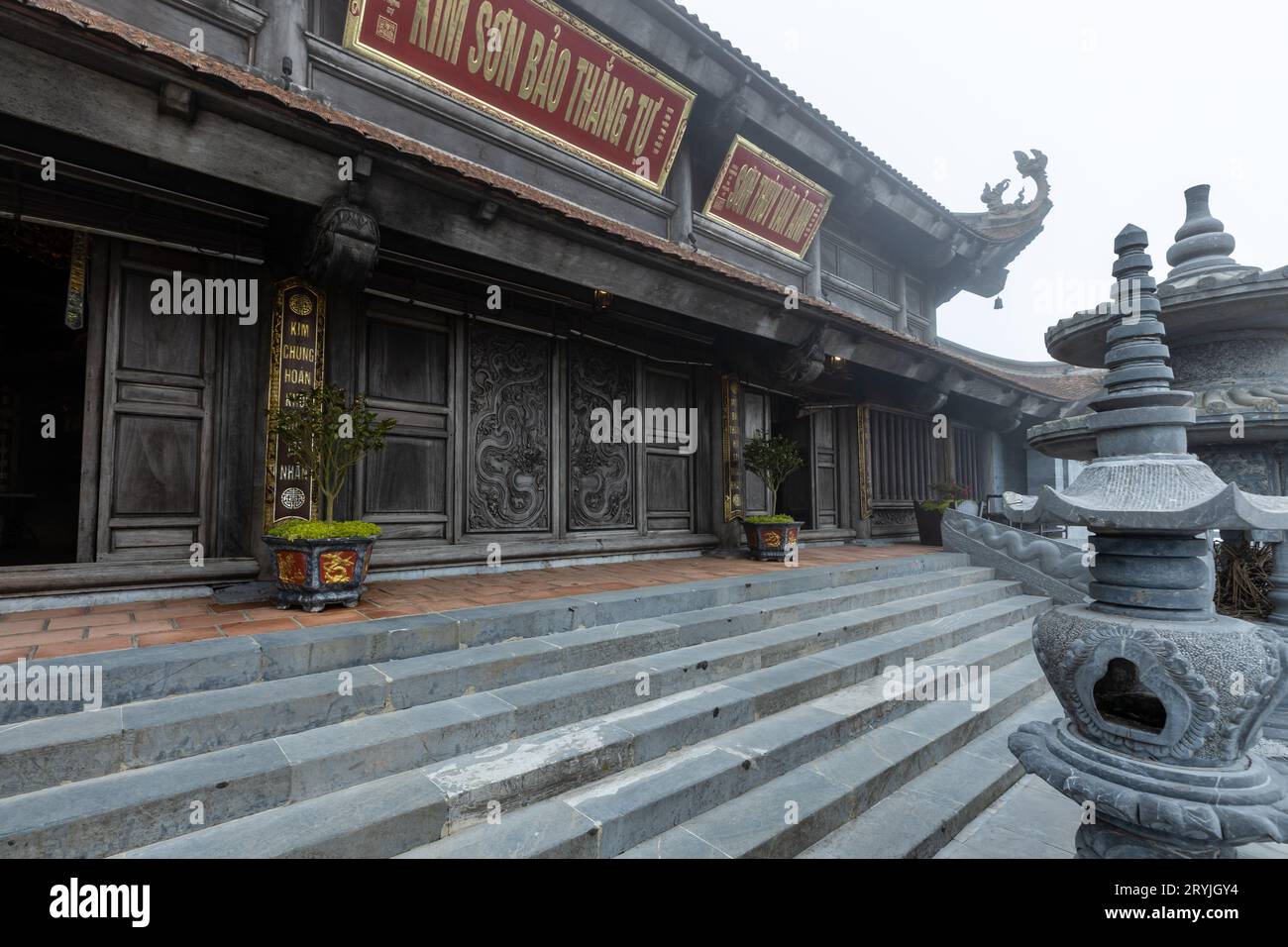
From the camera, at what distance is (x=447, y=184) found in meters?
4.36

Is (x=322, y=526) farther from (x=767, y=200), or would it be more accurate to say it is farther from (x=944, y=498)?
(x=944, y=498)

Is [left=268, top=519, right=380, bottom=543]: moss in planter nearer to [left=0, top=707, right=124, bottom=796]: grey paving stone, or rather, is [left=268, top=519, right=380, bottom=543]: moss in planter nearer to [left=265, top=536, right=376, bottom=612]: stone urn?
[left=265, top=536, right=376, bottom=612]: stone urn

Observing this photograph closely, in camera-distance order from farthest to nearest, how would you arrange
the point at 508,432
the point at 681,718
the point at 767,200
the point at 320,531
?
the point at 767,200
the point at 508,432
the point at 320,531
the point at 681,718

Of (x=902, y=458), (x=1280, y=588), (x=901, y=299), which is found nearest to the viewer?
(x=1280, y=588)

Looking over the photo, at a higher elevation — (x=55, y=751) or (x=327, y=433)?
(x=327, y=433)

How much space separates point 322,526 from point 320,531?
0.08 meters

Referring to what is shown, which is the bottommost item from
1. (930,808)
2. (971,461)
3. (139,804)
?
(930,808)

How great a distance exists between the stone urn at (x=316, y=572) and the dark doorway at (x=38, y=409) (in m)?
5.15

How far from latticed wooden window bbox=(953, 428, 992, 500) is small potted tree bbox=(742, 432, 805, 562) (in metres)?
6.21

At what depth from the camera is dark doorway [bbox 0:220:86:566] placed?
7441mm

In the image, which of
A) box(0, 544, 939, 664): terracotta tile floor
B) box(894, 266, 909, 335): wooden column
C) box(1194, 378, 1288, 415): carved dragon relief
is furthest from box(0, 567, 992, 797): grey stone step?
box(894, 266, 909, 335): wooden column

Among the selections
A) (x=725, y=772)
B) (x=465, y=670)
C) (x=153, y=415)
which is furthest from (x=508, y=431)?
(x=725, y=772)

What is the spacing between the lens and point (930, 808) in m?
2.98
